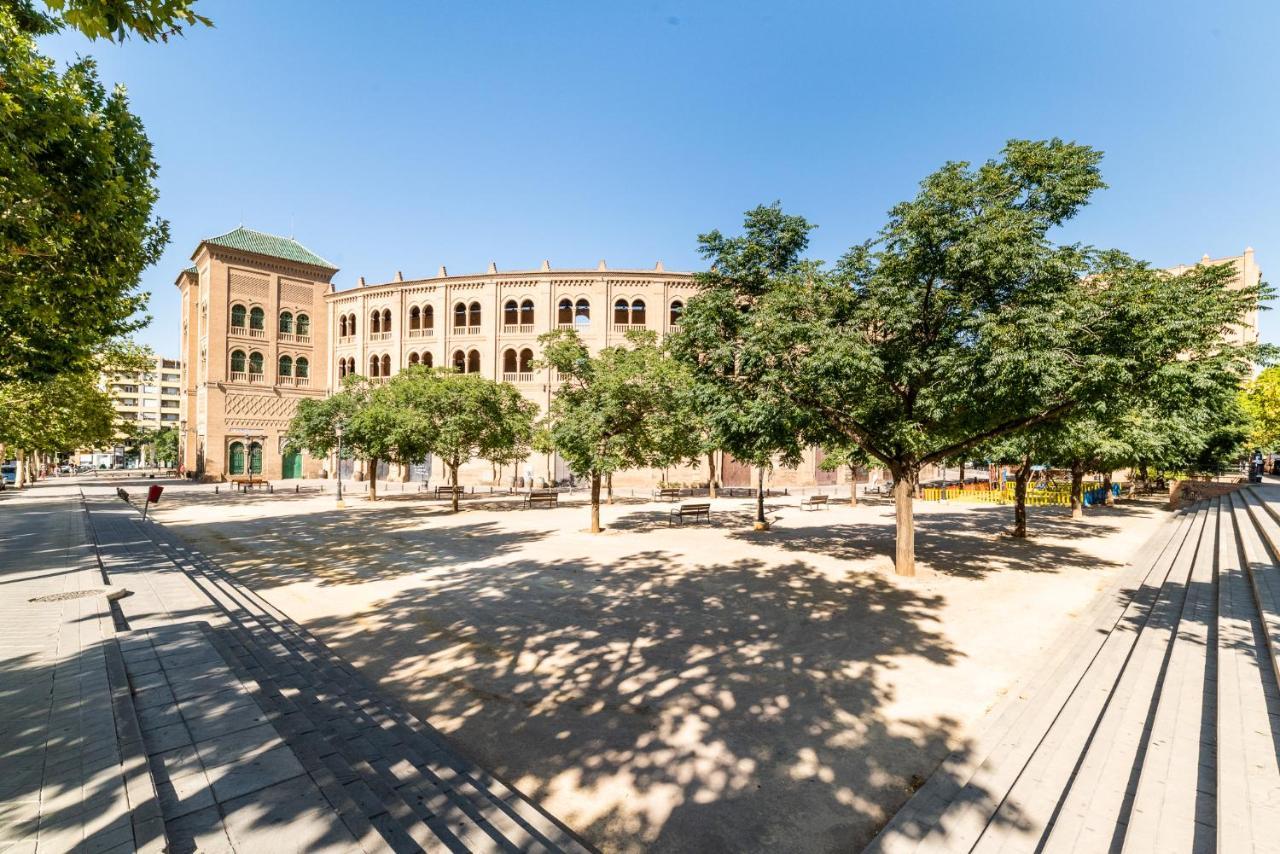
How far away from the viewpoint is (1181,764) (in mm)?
4145

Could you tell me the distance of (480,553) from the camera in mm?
13312

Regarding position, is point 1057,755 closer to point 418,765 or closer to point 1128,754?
point 1128,754

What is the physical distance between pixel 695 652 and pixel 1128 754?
4105 millimetres

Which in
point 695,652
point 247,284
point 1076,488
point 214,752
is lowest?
point 695,652

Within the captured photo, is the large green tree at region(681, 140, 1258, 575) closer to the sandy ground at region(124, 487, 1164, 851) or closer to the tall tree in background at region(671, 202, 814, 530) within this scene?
the tall tree in background at region(671, 202, 814, 530)

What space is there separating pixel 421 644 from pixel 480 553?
6.38 meters

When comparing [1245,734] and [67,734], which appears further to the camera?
[1245,734]

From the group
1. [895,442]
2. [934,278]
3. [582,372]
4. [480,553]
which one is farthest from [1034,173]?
[480,553]

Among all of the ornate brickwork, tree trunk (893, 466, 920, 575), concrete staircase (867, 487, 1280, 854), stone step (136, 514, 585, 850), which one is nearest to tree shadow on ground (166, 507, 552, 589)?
stone step (136, 514, 585, 850)

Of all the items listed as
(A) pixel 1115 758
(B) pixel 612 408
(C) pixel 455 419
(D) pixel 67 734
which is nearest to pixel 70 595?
(D) pixel 67 734

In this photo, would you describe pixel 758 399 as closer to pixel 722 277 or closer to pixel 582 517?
pixel 722 277

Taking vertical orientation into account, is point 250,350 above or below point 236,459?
above

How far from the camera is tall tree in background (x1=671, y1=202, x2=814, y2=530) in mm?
11242

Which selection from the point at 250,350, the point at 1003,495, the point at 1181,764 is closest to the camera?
the point at 1181,764
